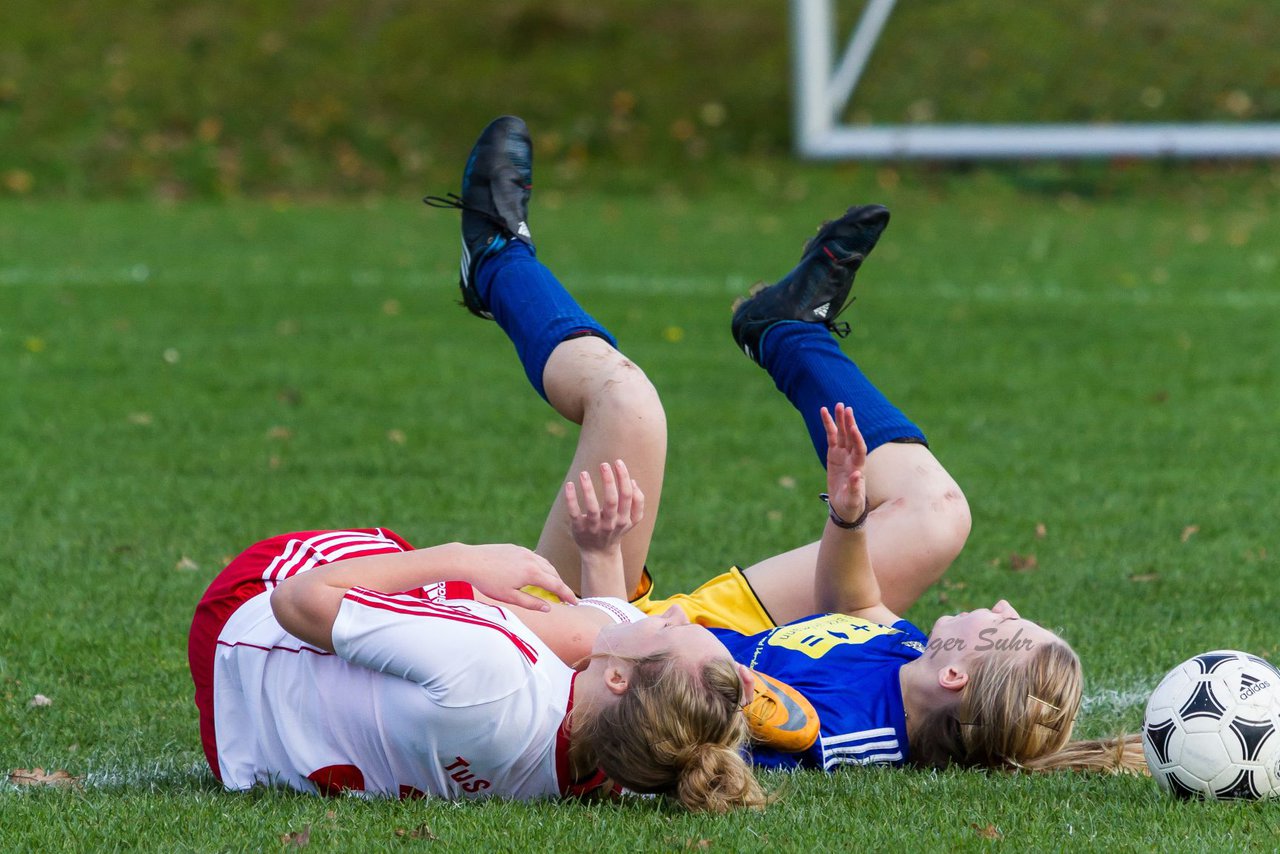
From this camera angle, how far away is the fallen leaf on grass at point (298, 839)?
9.46 feet

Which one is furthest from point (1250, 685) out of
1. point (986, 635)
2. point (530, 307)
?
point (530, 307)

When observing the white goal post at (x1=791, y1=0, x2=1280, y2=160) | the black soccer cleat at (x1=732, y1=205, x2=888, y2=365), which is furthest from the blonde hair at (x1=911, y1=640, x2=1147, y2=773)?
the white goal post at (x1=791, y1=0, x2=1280, y2=160)

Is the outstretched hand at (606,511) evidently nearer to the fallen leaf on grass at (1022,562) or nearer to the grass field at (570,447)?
the grass field at (570,447)

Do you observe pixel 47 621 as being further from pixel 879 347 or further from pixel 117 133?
pixel 117 133

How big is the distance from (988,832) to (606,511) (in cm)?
105

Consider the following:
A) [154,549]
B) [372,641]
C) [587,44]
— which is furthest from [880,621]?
→ [587,44]

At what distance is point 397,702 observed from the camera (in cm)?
304

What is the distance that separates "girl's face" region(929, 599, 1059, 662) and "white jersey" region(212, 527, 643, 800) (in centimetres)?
85

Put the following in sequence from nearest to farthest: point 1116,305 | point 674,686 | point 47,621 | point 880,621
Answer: point 674,686 < point 880,621 < point 47,621 < point 1116,305

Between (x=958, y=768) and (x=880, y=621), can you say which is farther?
(x=880, y=621)

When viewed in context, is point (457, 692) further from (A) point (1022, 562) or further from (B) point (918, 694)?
(A) point (1022, 562)

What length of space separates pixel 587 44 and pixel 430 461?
43.7 feet

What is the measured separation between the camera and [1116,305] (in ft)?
33.0

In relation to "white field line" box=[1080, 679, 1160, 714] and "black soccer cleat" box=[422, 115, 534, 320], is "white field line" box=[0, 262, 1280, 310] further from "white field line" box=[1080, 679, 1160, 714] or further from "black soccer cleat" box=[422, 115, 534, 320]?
"white field line" box=[1080, 679, 1160, 714]
